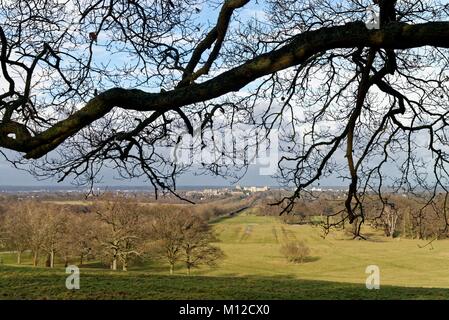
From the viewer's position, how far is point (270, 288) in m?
12.3

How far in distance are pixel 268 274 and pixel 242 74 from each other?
93.2 feet

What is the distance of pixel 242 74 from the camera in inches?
114

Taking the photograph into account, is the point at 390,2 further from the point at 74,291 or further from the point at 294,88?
the point at 74,291

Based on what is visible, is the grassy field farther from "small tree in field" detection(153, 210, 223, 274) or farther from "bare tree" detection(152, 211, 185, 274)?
"bare tree" detection(152, 211, 185, 274)

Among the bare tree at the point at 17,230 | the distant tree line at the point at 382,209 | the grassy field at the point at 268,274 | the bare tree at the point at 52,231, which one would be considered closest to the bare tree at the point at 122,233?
the grassy field at the point at 268,274

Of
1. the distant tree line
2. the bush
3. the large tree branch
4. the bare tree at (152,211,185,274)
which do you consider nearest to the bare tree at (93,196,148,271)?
the bare tree at (152,211,185,274)

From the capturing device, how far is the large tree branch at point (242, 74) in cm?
283

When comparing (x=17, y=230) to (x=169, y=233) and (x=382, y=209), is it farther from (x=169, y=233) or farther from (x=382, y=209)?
(x=382, y=209)

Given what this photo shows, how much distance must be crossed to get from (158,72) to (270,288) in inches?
328

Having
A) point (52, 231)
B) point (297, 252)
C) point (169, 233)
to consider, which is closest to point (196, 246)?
point (169, 233)

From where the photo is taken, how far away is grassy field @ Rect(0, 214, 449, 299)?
10.6m

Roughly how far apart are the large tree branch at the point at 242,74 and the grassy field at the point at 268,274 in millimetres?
4262

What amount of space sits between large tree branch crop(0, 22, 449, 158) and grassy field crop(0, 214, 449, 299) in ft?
14.0

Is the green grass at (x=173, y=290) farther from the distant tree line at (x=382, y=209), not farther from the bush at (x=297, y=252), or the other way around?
the bush at (x=297, y=252)
